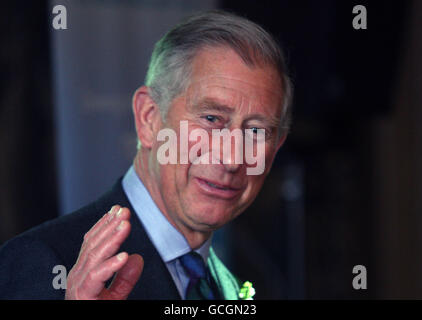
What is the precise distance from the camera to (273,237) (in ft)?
5.86

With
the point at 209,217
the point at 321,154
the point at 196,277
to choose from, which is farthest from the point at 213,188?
the point at 321,154

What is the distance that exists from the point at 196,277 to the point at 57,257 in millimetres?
207

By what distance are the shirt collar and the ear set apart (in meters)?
0.07

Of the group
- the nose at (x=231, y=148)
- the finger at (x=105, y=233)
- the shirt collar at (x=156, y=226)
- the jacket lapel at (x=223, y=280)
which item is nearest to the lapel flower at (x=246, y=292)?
the jacket lapel at (x=223, y=280)

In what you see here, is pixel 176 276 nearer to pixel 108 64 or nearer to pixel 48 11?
pixel 108 64

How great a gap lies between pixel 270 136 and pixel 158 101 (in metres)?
0.17

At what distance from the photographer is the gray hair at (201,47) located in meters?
0.67

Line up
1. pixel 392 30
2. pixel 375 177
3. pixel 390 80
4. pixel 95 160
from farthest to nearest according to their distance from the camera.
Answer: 1. pixel 375 177
2. pixel 390 80
3. pixel 392 30
4. pixel 95 160

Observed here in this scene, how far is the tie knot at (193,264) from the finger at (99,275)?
207 millimetres

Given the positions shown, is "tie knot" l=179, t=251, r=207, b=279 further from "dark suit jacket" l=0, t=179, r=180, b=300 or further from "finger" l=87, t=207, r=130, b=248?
"finger" l=87, t=207, r=130, b=248

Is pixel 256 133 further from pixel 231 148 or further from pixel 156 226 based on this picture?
pixel 156 226

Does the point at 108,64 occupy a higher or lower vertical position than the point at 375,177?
higher

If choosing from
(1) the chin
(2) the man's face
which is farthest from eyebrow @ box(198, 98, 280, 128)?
(1) the chin

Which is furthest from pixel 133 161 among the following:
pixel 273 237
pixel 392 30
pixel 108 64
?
pixel 273 237
